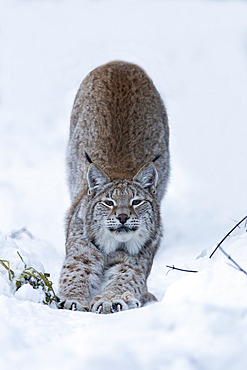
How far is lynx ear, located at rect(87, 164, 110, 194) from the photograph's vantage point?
504cm

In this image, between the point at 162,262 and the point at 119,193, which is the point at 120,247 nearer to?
the point at 119,193

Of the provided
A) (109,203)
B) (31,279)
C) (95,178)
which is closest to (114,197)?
(109,203)

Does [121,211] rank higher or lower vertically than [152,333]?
higher

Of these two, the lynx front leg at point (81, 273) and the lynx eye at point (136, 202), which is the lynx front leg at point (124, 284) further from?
the lynx eye at point (136, 202)

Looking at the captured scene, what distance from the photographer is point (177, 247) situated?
6.28 m

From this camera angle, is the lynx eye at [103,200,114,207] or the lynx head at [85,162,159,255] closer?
the lynx head at [85,162,159,255]

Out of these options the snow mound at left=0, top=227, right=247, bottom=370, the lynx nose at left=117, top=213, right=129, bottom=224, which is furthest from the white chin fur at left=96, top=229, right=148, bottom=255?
the snow mound at left=0, top=227, right=247, bottom=370

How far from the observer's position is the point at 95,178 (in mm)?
5105

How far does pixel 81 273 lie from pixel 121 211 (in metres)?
0.51

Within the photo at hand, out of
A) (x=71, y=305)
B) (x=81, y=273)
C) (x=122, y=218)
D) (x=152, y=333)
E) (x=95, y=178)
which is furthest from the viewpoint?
(x=95, y=178)

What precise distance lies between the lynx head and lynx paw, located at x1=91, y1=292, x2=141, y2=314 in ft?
1.79

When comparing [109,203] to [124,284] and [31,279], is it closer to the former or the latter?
[124,284]

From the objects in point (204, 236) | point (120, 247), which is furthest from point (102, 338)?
point (204, 236)

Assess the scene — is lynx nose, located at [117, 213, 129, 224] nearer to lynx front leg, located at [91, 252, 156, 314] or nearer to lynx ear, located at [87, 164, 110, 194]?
lynx front leg, located at [91, 252, 156, 314]
